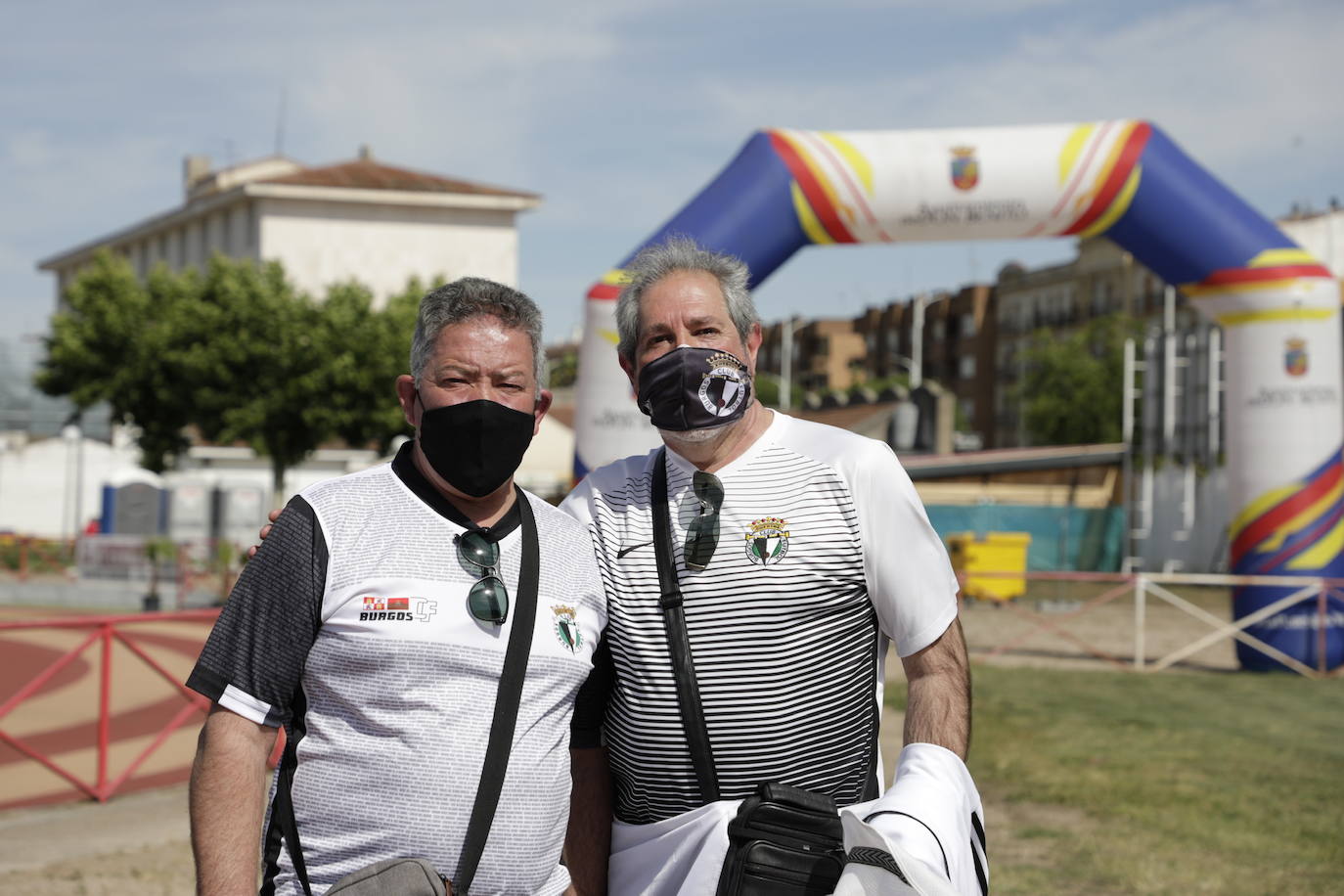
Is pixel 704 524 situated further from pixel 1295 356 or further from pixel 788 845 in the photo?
pixel 1295 356

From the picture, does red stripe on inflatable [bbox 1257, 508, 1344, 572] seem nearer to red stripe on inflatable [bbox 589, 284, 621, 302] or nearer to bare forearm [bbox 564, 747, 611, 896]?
red stripe on inflatable [bbox 589, 284, 621, 302]

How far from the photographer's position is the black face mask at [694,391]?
2.72 m

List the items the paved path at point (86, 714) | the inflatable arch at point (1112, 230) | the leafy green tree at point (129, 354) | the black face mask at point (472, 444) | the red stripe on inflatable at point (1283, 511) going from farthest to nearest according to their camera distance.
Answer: the leafy green tree at point (129, 354) < the red stripe on inflatable at point (1283, 511) < the inflatable arch at point (1112, 230) < the paved path at point (86, 714) < the black face mask at point (472, 444)

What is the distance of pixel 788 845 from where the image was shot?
91.7 inches

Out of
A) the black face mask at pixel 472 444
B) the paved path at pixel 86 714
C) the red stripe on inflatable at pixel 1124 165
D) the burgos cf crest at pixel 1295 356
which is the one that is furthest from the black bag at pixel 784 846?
the burgos cf crest at pixel 1295 356

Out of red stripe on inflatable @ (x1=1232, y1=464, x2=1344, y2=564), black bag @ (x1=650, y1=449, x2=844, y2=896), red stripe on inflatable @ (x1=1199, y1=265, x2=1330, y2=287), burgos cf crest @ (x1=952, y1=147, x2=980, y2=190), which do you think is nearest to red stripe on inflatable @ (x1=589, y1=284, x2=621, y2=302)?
burgos cf crest @ (x1=952, y1=147, x2=980, y2=190)

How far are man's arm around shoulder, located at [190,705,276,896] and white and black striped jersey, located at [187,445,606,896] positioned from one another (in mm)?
49

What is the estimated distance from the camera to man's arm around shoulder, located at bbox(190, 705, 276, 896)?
237 cm

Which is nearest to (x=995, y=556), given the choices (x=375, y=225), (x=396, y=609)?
(x=396, y=609)

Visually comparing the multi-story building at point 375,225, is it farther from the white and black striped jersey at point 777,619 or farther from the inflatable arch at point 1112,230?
the white and black striped jersey at point 777,619

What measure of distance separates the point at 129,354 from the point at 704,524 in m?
35.3

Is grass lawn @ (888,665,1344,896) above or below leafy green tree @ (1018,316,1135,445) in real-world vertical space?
below

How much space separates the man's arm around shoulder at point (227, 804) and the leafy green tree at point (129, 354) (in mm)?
33742

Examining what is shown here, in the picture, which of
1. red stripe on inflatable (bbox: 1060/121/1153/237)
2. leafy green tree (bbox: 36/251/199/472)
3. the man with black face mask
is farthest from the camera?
leafy green tree (bbox: 36/251/199/472)
